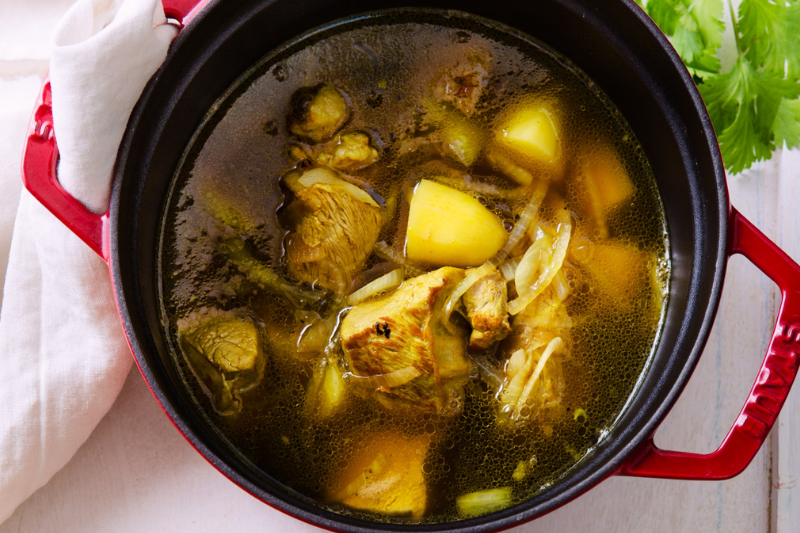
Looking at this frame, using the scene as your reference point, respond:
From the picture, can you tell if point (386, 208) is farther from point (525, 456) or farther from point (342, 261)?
point (525, 456)

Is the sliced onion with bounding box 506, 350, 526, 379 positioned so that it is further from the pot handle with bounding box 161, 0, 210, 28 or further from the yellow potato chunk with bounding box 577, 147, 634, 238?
the pot handle with bounding box 161, 0, 210, 28

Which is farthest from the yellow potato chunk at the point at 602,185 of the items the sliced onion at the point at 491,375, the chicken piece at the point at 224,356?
the chicken piece at the point at 224,356

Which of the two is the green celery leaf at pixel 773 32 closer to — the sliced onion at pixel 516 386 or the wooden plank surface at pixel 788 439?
the wooden plank surface at pixel 788 439

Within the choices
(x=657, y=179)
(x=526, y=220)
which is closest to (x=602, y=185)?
(x=657, y=179)

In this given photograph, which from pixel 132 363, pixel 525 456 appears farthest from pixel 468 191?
pixel 132 363

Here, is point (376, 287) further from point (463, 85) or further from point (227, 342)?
point (463, 85)
